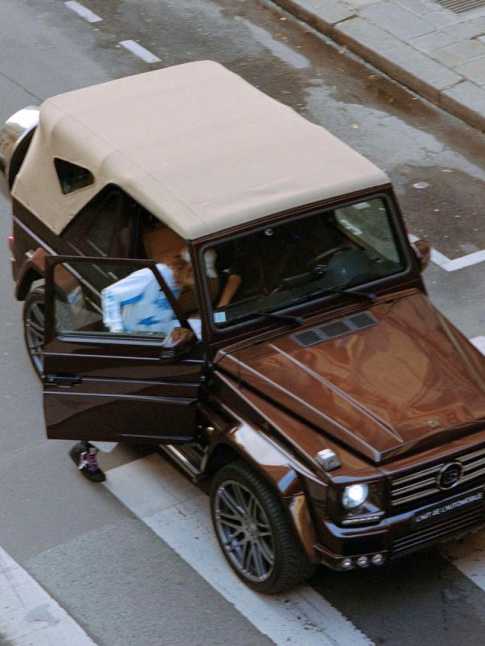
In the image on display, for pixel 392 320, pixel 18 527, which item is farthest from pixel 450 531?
pixel 18 527

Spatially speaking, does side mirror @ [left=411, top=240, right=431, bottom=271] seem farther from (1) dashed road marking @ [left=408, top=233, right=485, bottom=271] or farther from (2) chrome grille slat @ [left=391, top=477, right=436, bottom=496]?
(1) dashed road marking @ [left=408, top=233, right=485, bottom=271]

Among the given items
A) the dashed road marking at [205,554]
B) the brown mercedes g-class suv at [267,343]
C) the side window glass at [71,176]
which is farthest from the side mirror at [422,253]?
the side window glass at [71,176]

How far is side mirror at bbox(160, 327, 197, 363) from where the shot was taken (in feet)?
22.3

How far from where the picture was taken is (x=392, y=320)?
23.2ft

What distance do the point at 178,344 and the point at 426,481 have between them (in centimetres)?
162

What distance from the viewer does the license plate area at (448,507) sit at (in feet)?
20.5

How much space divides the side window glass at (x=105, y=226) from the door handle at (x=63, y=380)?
2.98 feet

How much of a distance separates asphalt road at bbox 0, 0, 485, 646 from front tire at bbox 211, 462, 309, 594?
8.2 inches

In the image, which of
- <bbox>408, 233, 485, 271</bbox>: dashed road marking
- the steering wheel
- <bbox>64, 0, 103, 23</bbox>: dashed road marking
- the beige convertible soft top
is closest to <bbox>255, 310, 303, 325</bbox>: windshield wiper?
the steering wheel

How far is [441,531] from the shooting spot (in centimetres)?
639

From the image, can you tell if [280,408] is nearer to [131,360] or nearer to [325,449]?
[325,449]

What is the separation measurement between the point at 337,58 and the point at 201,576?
325 inches

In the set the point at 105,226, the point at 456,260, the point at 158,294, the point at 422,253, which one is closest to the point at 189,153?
the point at 105,226

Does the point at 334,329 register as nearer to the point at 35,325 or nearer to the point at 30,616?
the point at 30,616
